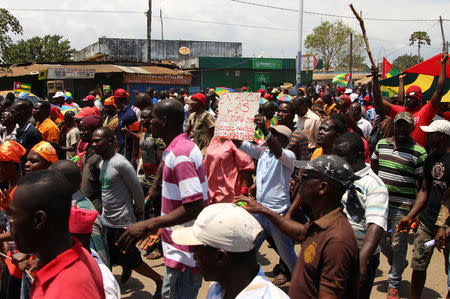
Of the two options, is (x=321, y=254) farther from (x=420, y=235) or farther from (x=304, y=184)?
(x=420, y=235)

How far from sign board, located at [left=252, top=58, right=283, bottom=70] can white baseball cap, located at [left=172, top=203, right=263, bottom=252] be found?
3420 cm

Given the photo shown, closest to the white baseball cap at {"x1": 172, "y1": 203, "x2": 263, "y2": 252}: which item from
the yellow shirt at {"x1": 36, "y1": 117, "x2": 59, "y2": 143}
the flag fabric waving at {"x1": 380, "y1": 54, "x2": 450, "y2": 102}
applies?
the yellow shirt at {"x1": 36, "y1": 117, "x2": 59, "y2": 143}

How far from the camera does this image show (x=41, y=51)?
43125 millimetres

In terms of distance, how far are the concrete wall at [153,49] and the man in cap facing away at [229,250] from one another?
143 feet

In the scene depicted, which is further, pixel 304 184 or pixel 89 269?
pixel 304 184

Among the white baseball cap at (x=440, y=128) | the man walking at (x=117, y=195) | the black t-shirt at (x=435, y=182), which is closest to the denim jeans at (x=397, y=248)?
the black t-shirt at (x=435, y=182)

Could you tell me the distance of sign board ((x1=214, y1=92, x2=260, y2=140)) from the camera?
4188mm

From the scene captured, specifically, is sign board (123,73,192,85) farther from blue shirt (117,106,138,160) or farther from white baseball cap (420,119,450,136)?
white baseball cap (420,119,450,136)

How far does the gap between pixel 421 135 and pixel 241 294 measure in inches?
169

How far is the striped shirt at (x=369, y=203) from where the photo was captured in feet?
9.01

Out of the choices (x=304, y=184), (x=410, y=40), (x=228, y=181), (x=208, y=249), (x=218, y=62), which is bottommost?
(x=228, y=181)

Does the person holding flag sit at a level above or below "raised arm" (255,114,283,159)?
above

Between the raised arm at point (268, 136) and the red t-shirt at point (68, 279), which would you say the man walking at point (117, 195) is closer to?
the raised arm at point (268, 136)

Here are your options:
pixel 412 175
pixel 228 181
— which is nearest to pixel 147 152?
pixel 228 181
